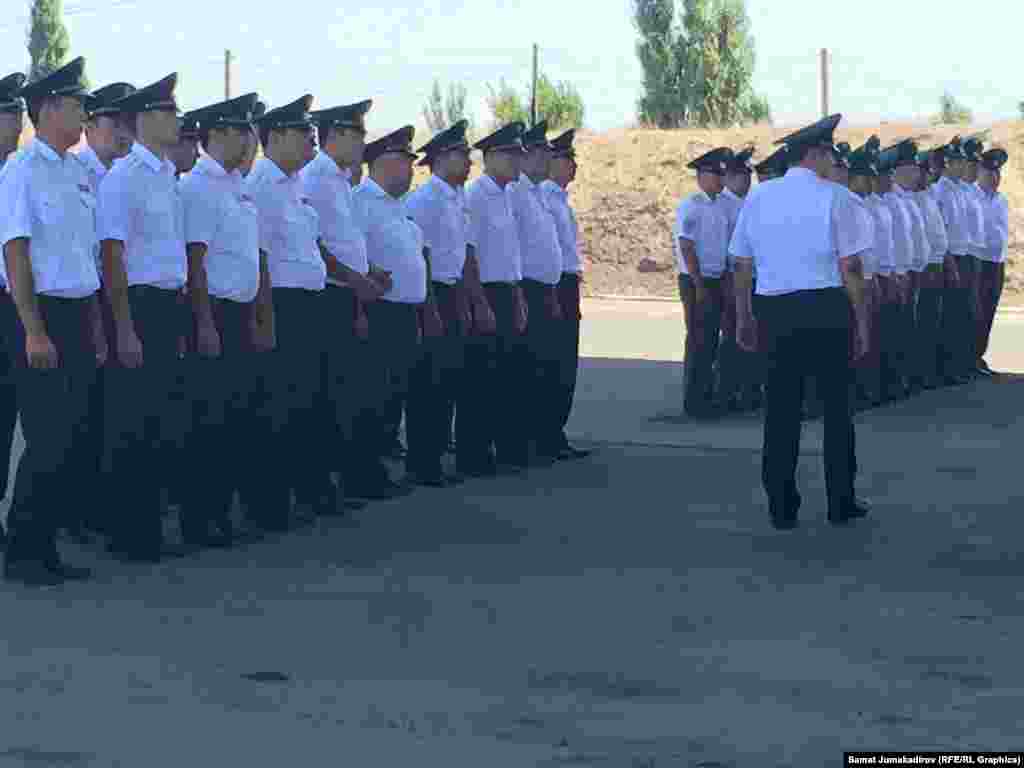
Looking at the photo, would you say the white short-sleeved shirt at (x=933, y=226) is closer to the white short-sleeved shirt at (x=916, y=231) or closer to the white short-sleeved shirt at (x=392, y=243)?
the white short-sleeved shirt at (x=916, y=231)

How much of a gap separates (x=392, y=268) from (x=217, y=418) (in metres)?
1.91

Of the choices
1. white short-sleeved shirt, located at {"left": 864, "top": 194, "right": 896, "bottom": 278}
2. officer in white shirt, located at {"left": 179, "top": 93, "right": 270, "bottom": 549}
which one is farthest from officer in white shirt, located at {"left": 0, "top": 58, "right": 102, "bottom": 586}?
white short-sleeved shirt, located at {"left": 864, "top": 194, "right": 896, "bottom": 278}

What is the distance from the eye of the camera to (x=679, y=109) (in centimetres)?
6781

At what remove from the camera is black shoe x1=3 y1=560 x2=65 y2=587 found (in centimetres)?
910

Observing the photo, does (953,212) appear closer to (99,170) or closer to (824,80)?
(99,170)

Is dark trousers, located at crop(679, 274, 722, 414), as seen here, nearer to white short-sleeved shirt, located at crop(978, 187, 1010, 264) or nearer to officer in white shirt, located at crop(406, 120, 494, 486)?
officer in white shirt, located at crop(406, 120, 494, 486)

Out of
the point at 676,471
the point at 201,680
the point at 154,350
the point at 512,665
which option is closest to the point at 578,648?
the point at 512,665

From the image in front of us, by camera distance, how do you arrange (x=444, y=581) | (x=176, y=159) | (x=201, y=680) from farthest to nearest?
(x=176, y=159)
(x=444, y=581)
(x=201, y=680)

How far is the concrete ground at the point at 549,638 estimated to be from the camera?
652 cm

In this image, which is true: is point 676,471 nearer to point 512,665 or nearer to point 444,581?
point 444,581

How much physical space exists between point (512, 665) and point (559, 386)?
21.2 ft

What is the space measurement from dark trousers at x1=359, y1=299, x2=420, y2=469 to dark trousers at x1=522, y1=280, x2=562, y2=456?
1649 mm

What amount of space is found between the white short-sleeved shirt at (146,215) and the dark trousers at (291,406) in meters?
1.03

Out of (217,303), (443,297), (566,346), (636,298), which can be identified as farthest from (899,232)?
(636,298)
